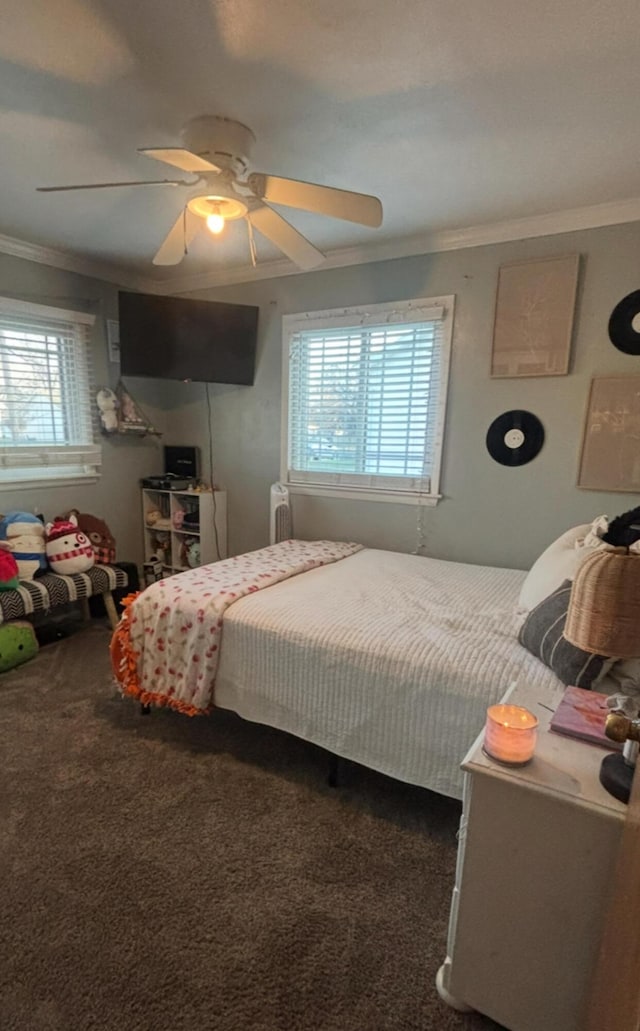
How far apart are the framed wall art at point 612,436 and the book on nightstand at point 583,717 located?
1.57 meters

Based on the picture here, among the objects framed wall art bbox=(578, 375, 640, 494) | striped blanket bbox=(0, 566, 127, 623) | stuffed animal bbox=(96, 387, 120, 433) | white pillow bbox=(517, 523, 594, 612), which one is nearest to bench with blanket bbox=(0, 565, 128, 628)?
striped blanket bbox=(0, 566, 127, 623)

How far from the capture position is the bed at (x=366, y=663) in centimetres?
160

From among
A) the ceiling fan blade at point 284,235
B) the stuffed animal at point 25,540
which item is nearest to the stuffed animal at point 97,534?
the stuffed animal at point 25,540

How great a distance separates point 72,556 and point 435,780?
8.24ft

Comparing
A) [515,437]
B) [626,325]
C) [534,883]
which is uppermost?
[626,325]

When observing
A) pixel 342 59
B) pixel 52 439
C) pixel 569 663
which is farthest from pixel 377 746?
pixel 52 439

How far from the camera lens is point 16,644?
2789 mm

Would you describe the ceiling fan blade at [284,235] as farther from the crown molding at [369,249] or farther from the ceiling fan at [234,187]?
the crown molding at [369,249]

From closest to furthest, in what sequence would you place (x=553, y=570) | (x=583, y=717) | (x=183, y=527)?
(x=583, y=717) < (x=553, y=570) < (x=183, y=527)

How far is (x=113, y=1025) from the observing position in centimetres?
113

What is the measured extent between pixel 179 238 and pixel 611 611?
2141 mm

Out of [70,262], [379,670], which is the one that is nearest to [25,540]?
[70,262]

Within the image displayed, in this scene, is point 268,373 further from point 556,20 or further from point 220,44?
point 556,20

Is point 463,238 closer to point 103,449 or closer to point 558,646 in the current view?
point 558,646
